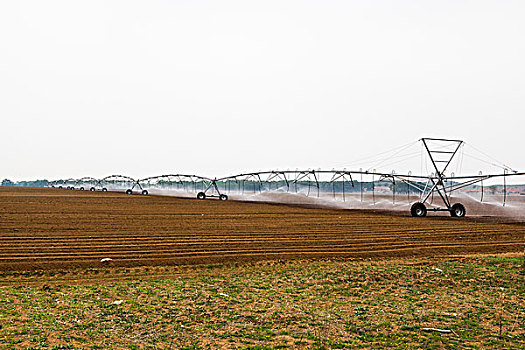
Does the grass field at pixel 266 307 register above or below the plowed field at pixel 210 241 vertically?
below

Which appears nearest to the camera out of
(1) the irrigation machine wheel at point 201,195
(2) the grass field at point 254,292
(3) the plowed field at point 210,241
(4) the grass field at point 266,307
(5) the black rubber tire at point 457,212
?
(4) the grass field at point 266,307

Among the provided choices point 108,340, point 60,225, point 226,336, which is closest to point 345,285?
point 226,336

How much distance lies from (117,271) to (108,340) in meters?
6.14

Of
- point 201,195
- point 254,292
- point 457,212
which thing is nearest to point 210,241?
point 254,292

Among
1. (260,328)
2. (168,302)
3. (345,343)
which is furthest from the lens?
(168,302)

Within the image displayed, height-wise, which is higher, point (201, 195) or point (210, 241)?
point (201, 195)

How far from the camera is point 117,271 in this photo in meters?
13.2

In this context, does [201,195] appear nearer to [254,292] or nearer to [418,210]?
[418,210]

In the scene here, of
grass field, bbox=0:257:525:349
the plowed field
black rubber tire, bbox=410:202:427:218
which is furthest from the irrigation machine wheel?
grass field, bbox=0:257:525:349

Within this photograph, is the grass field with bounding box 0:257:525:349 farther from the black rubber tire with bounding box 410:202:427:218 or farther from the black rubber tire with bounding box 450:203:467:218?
the black rubber tire with bounding box 450:203:467:218

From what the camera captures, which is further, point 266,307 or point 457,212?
point 457,212

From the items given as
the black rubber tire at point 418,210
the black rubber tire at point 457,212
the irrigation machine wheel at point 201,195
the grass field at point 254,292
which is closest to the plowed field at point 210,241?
the grass field at point 254,292

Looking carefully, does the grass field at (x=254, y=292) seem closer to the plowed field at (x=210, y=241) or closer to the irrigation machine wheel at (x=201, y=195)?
the plowed field at (x=210, y=241)

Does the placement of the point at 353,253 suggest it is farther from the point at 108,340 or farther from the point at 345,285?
the point at 108,340
